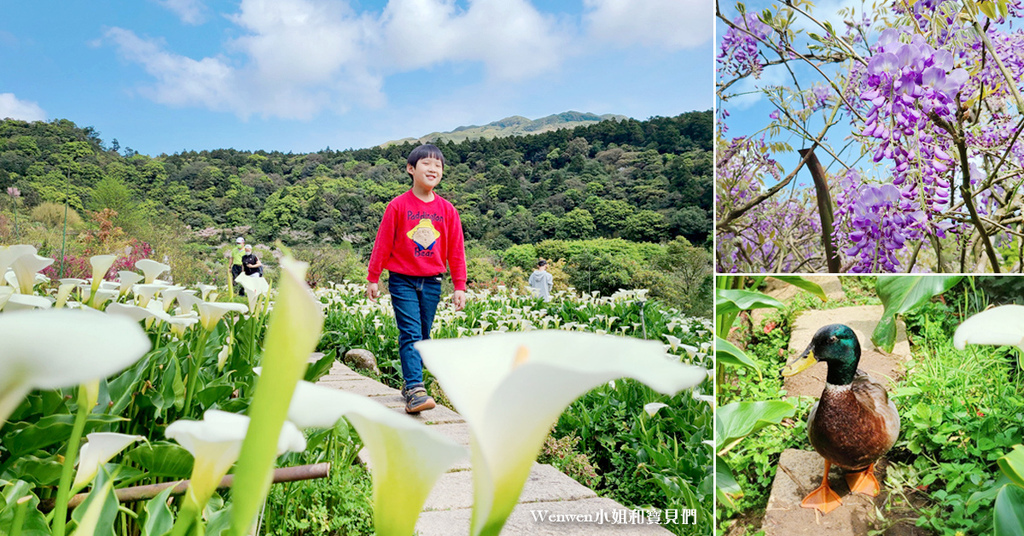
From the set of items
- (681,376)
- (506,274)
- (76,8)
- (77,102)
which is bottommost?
(506,274)

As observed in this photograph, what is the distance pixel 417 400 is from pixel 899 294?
198cm

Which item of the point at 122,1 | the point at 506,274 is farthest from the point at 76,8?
the point at 506,274

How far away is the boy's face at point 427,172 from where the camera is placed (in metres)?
2.64

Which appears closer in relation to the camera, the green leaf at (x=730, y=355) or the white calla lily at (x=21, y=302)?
the white calla lily at (x=21, y=302)

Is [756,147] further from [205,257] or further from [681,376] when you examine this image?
[205,257]

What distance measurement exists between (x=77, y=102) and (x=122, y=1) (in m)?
7.70

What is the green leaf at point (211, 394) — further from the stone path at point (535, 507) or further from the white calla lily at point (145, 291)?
the stone path at point (535, 507)

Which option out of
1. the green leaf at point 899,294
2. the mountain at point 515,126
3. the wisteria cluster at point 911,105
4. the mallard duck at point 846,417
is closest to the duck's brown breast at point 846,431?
the mallard duck at point 846,417

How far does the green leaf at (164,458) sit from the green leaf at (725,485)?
2.68 feet

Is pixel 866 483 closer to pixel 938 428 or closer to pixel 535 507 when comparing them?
pixel 938 428

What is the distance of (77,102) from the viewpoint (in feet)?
65.1

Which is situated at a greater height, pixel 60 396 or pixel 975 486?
pixel 60 396

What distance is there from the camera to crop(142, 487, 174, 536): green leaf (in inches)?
22.0

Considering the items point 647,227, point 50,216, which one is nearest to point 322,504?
point 50,216
